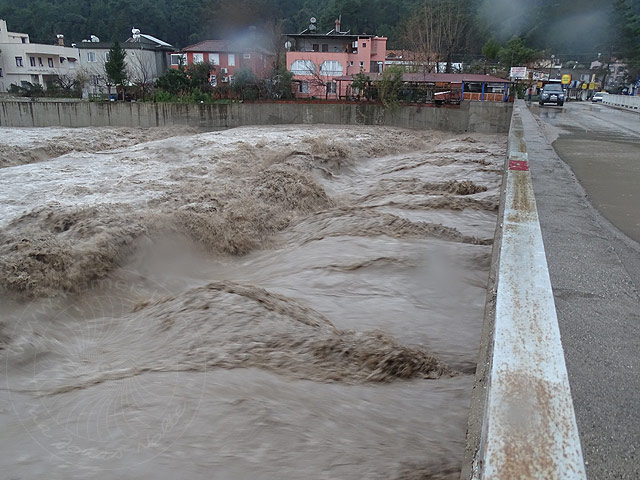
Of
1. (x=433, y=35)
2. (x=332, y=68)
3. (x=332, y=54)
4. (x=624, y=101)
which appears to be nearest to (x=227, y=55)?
(x=332, y=54)

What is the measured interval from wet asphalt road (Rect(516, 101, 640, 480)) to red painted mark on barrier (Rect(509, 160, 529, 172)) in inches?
9.2

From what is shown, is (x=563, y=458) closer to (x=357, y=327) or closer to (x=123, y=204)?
(x=357, y=327)

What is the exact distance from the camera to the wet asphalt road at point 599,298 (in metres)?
→ 2.14

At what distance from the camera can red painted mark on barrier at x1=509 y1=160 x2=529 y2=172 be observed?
7.52 meters

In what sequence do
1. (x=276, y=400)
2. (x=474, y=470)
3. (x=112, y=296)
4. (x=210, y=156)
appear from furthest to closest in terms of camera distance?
(x=210, y=156) < (x=112, y=296) < (x=276, y=400) < (x=474, y=470)

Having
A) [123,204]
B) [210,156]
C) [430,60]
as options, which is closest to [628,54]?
[430,60]

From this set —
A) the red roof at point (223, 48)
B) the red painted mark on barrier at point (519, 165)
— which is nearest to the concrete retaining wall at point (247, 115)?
the red painted mark on barrier at point (519, 165)

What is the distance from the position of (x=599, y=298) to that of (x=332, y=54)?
144ft

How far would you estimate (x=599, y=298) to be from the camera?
3.49m

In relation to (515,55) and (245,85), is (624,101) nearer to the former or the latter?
(515,55)

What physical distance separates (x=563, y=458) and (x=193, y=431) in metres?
2.29

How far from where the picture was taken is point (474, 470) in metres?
1.86

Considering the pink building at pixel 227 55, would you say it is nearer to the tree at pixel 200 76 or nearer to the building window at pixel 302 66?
the building window at pixel 302 66

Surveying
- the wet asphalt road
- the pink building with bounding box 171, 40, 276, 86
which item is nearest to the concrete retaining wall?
the wet asphalt road
